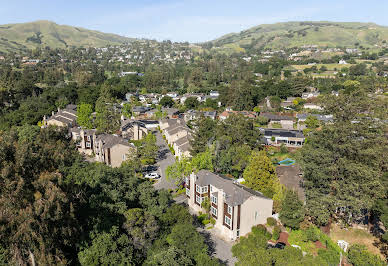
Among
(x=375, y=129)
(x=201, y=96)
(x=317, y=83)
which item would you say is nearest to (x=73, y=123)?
(x=201, y=96)

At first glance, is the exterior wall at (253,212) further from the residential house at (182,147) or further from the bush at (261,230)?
the residential house at (182,147)

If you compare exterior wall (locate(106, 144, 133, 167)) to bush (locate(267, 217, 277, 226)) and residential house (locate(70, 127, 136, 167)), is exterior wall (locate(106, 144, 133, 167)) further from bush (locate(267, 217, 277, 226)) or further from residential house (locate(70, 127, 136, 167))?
bush (locate(267, 217, 277, 226))

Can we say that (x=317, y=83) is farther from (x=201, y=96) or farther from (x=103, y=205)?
(x=103, y=205)

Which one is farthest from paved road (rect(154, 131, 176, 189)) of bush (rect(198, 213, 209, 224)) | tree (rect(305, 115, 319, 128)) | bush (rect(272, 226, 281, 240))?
tree (rect(305, 115, 319, 128))

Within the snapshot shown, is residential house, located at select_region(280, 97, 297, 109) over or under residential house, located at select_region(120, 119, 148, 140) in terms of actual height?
over

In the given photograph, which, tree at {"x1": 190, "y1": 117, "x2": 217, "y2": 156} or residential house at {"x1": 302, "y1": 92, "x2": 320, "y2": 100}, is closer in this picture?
tree at {"x1": 190, "y1": 117, "x2": 217, "y2": 156}

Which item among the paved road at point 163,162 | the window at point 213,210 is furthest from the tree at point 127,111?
the window at point 213,210
